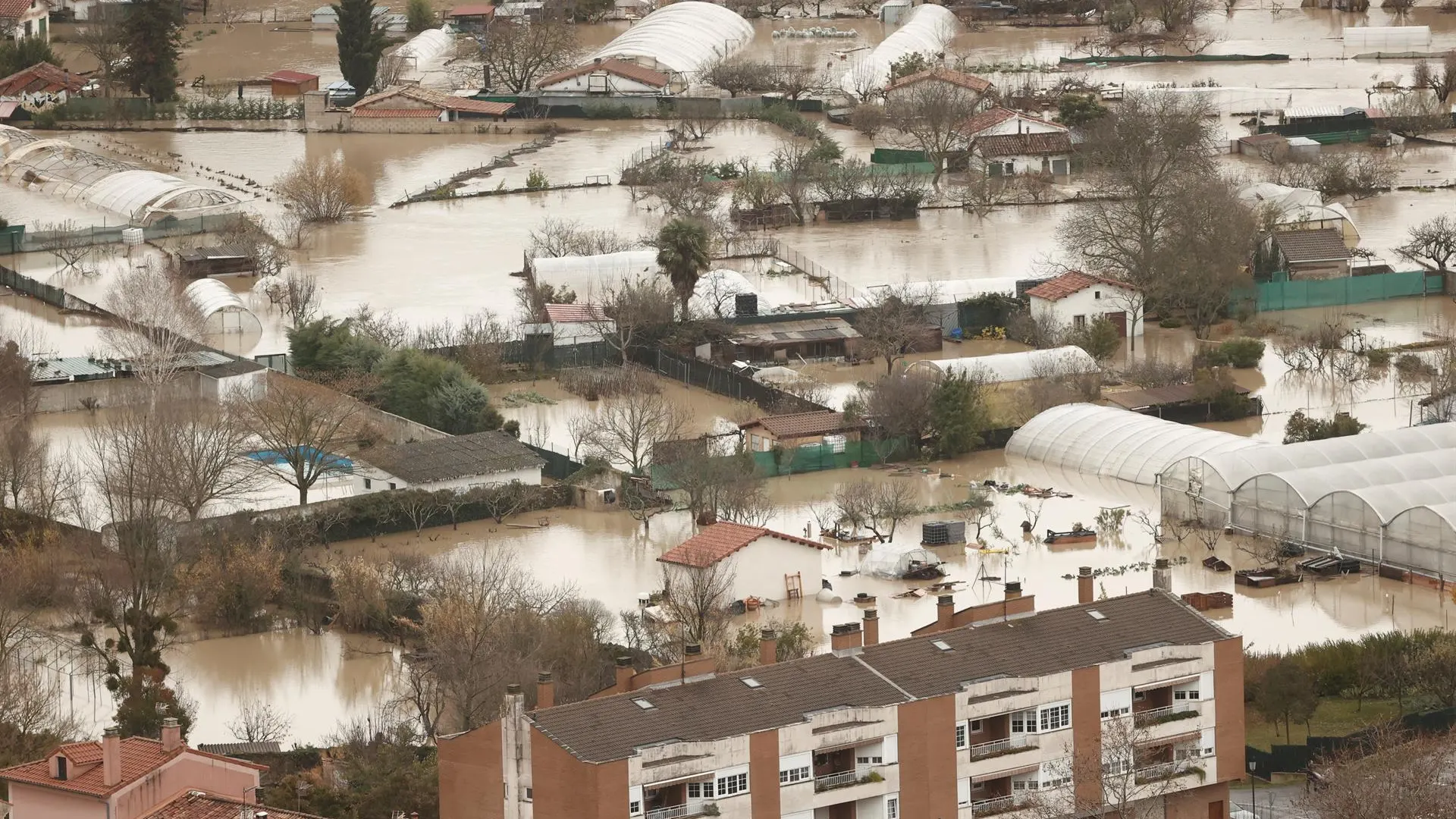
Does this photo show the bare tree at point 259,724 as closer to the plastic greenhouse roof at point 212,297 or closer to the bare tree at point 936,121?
the plastic greenhouse roof at point 212,297

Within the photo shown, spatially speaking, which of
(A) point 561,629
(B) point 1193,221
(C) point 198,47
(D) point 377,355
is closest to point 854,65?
(C) point 198,47

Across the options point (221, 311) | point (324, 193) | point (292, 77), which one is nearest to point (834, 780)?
point (221, 311)

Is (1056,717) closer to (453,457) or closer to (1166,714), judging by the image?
(1166,714)

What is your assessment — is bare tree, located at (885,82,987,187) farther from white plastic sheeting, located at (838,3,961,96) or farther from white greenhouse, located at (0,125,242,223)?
white greenhouse, located at (0,125,242,223)

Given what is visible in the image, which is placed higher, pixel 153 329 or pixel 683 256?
pixel 683 256

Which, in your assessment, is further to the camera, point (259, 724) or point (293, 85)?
point (293, 85)

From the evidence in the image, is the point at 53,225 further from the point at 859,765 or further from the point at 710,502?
the point at 859,765

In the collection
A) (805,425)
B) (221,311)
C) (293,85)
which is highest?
(293,85)
